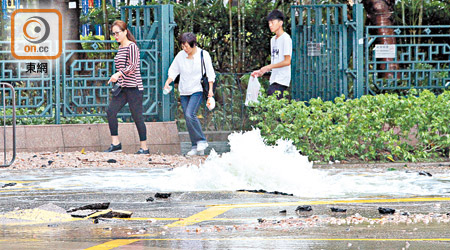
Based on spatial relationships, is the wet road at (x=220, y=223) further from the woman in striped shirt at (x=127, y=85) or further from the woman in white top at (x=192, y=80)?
the woman in white top at (x=192, y=80)

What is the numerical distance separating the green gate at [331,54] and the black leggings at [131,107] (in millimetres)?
3004

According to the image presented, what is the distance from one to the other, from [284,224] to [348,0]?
13987 millimetres

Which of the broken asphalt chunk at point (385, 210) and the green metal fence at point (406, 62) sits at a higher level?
the green metal fence at point (406, 62)

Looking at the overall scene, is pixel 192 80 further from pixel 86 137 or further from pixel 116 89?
pixel 86 137

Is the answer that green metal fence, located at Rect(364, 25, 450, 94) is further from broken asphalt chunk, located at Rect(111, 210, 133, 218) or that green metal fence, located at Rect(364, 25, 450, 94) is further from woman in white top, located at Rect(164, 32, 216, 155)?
broken asphalt chunk, located at Rect(111, 210, 133, 218)

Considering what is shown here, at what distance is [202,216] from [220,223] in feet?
1.63

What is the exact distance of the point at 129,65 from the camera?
14.5 metres

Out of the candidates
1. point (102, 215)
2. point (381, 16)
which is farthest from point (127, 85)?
point (102, 215)

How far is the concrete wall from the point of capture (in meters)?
14.8

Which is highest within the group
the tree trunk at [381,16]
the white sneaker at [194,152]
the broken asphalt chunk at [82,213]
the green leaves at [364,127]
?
the tree trunk at [381,16]

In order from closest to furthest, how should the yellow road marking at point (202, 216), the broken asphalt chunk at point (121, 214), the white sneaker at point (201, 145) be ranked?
the yellow road marking at point (202, 216), the broken asphalt chunk at point (121, 214), the white sneaker at point (201, 145)

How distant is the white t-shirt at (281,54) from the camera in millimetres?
14203

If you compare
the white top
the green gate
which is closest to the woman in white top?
the white top

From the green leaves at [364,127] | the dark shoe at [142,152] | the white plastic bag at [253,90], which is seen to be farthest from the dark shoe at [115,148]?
the green leaves at [364,127]
